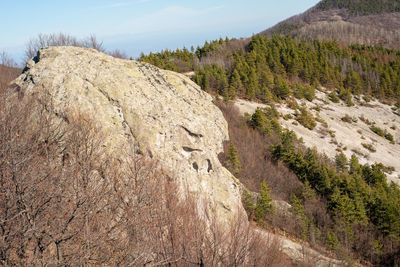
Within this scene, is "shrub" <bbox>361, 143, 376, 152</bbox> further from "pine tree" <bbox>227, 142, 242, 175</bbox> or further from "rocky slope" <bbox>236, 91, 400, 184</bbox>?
"pine tree" <bbox>227, 142, 242, 175</bbox>

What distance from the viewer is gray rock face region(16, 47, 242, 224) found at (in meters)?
13.7

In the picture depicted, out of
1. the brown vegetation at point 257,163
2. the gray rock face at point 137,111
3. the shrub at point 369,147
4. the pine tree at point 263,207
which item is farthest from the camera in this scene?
the shrub at point 369,147

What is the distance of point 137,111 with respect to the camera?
1505cm

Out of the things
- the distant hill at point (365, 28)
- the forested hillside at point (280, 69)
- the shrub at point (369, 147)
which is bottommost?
the shrub at point (369, 147)

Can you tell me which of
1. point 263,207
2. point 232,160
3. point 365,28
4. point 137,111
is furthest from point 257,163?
point 365,28

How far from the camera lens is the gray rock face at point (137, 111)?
13.7m

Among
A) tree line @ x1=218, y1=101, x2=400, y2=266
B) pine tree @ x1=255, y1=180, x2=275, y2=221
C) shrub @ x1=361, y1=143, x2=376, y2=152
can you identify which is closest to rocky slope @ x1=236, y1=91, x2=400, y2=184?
shrub @ x1=361, y1=143, x2=376, y2=152

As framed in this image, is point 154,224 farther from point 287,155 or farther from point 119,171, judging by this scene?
point 287,155

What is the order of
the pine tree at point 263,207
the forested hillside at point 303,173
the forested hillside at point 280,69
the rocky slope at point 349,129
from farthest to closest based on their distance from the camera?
1. the forested hillside at point 280,69
2. the rocky slope at point 349,129
3. the forested hillside at point 303,173
4. the pine tree at point 263,207

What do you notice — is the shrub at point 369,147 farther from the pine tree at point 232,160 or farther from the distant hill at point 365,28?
the distant hill at point 365,28

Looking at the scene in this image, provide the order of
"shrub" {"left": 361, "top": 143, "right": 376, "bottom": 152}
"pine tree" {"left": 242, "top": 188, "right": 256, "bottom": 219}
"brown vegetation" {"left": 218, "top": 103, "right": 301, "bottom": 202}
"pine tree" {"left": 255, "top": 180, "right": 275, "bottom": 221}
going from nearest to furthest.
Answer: "pine tree" {"left": 255, "top": 180, "right": 275, "bottom": 221}, "pine tree" {"left": 242, "top": 188, "right": 256, "bottom": 219}, "brown vegetation" {"left": 218, "top": 103, "right": 301, "bottom": 202}, "shrub" {"left": 361, "top": 143, "right": 376, "bottom": 152}

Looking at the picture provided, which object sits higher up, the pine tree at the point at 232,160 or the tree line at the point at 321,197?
the pine tree at the point at 232,160

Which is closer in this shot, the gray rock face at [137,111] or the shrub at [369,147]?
the gray rock face at [137,111]

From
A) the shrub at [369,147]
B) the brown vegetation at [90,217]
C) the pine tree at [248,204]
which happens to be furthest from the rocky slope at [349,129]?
the brown vegetation at [90,217]
